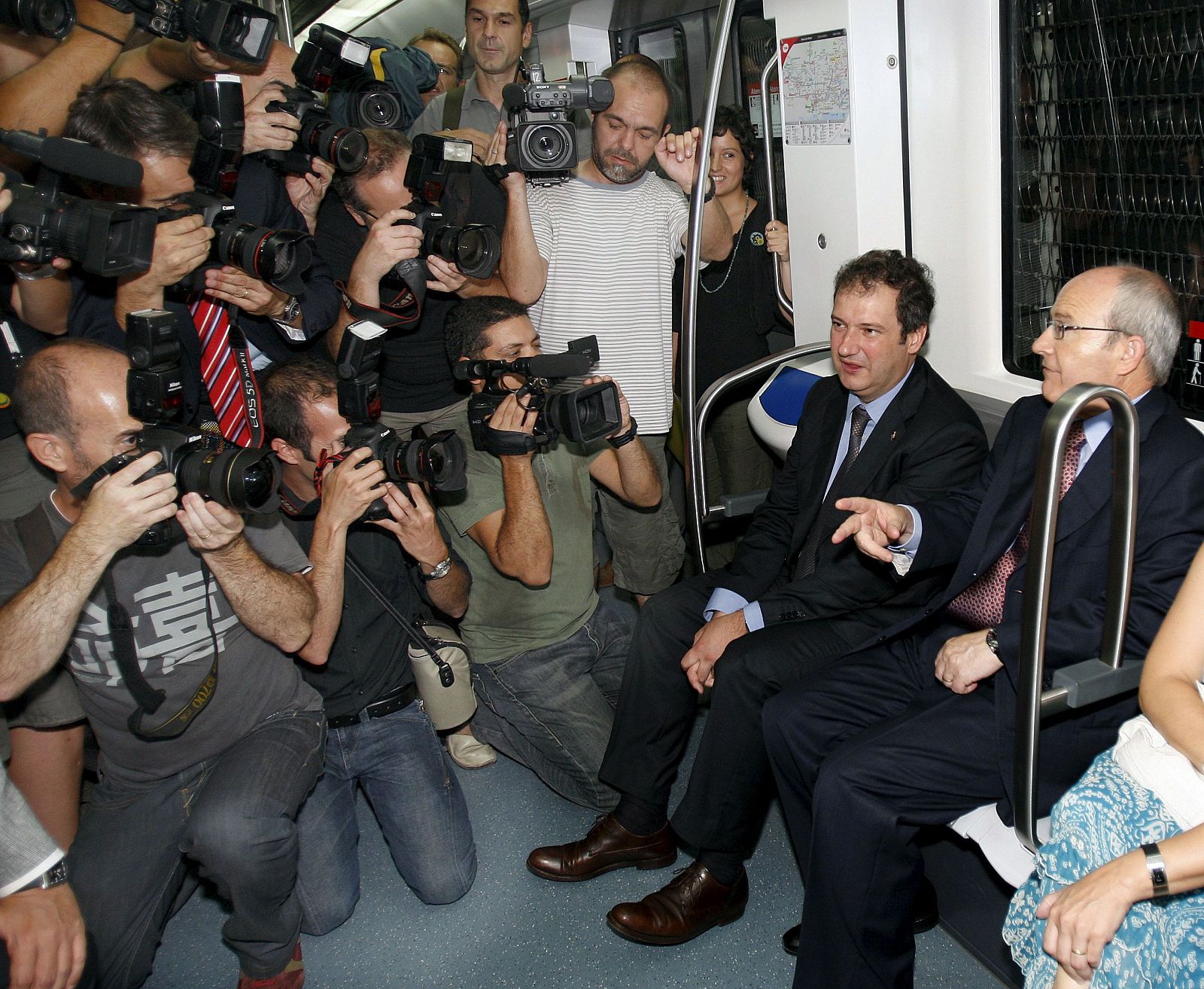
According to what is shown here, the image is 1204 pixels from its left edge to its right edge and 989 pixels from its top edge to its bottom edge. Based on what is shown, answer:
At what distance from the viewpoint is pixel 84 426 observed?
2205mm

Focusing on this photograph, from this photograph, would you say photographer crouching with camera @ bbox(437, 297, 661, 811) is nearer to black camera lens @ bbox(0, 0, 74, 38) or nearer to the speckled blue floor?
the speckled blue floor

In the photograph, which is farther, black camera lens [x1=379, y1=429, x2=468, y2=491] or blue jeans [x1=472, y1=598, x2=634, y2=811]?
blue jeans [x1=472, y1=598, x2=634, y2=811]

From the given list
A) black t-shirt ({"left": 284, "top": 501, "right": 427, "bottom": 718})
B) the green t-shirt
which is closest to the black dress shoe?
the green t-shirt

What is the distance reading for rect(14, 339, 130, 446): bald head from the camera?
219 cm

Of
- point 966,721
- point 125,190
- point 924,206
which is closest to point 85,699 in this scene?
point 125,190

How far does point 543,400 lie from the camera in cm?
260

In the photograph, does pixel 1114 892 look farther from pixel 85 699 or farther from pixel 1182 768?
pixel 85 699

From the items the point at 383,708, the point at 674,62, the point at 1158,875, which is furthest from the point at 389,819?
the point at 674,62

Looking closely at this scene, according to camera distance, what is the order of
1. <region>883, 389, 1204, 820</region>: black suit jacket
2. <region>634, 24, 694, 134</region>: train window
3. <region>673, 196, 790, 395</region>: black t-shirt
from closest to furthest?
<region>883, 389, 1204, 820</region>: black suit jacket, <region>673, 196, 790, 395</region>: black t-shirt, <region>634, 24, 694, 134</region>: train window

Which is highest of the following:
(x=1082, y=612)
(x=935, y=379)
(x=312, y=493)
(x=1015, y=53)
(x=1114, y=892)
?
(x=1015, y=53)

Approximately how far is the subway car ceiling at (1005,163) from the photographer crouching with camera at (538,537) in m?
0.87

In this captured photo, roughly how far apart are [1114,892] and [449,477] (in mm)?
1620

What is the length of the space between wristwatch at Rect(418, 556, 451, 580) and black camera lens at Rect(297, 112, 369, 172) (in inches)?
41.9

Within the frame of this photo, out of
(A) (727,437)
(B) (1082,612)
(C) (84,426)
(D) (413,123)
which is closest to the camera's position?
(B) (1082,612)
